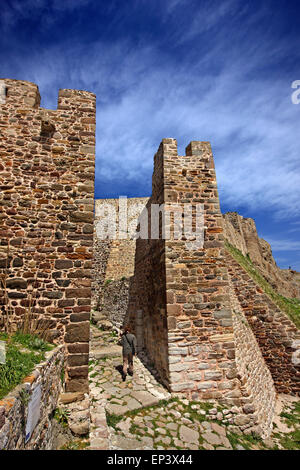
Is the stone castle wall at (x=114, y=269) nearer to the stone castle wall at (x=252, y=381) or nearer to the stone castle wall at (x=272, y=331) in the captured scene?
the stone castle wall at (x=272, y=331)

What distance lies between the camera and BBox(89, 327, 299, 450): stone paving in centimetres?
456

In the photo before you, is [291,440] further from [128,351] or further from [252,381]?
[128,351]

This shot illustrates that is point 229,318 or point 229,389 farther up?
point 229,318

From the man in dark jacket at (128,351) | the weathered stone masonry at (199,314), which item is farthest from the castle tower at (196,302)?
the man in dark jacket at (128,351)

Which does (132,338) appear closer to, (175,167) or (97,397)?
(97,397)

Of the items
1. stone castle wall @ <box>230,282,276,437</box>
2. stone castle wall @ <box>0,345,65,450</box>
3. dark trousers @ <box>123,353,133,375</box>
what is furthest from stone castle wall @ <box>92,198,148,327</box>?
stone castle wall @ <box>0,345,65,450</box>

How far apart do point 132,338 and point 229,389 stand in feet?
10.4

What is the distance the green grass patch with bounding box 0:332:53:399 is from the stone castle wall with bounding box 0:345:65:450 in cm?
A: 9

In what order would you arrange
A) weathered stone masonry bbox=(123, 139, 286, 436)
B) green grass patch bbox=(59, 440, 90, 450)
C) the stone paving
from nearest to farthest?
green grass patch bbox=(59, 440, 90, 450) < the stone paving < weathered stone masonry bbox=(123, 139, 286, 436)

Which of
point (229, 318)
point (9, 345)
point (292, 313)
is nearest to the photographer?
point (9, 345)

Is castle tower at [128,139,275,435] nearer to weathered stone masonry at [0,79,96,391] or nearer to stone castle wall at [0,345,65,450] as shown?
weathered stone masonry at [0,79,96,391]
